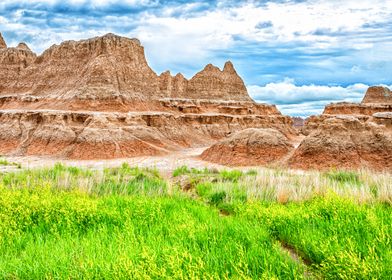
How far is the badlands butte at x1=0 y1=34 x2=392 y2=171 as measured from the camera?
99.7 feet

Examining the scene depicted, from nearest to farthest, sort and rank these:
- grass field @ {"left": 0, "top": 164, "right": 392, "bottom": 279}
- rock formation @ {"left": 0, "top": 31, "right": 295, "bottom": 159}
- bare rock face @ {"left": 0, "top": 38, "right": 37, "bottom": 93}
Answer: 1. grass field @ {"left": 0, "top": 164, "right": 392, "bottom": 279}
2. rock formation @ {"left": 0, "top": 31, "right": 295, "bottom": 159}
3. bare rock face @ {"left": 0, "top": 38, "right": 37, "bottom": 93}

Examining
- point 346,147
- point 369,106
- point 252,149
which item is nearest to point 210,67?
point 369,106

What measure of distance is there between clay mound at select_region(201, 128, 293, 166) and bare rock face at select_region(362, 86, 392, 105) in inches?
2680

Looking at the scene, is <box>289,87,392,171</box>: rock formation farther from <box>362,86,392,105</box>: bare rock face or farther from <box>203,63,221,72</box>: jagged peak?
<box>362,86,392,105</box>: bare rock face

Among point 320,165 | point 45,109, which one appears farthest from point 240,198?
point 45,109

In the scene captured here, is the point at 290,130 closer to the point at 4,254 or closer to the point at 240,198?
the point at 240,198

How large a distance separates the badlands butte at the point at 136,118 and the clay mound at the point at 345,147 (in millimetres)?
73

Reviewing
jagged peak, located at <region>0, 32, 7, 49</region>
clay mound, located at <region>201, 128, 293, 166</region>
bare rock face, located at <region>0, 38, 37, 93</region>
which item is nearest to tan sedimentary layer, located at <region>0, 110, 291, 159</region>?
clay mound, located at <region>201, 128, 293, 166</region>

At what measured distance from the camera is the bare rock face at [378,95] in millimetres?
92500

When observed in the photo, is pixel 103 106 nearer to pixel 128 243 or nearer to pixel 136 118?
pixel 136 118

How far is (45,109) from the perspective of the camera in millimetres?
48688

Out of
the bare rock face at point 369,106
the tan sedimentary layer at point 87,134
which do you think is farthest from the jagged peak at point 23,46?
the bare rock face at point 369,106

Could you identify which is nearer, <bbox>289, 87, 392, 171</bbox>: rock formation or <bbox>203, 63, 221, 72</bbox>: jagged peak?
<bbox>289, 87, 392, 171</bbox>: rock formation

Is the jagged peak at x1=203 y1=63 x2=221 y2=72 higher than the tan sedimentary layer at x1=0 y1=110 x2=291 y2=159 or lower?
higher
